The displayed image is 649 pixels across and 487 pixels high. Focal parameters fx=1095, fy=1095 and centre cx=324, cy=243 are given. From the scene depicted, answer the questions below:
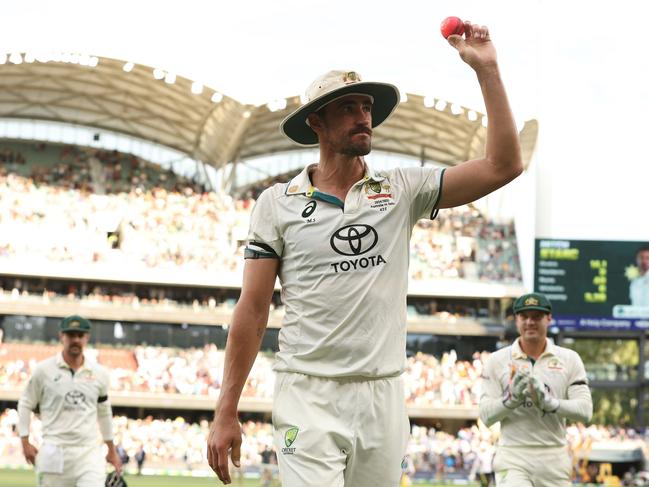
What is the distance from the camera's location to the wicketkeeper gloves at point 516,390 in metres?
7.60

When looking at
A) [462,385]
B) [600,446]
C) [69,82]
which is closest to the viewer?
[600,446]

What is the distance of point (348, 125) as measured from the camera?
15.1 feet

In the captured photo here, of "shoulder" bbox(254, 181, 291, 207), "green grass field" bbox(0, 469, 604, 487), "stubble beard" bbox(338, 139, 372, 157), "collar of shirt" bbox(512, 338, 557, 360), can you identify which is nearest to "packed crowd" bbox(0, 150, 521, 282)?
"green grass field" bbox(0, 469, 604, 487)

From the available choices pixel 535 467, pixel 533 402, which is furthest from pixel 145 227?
pixel 533 402

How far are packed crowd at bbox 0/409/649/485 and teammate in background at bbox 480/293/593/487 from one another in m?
23.1

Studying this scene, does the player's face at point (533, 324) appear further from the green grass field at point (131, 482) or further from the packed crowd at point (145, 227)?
the packed crowd at point (145, 227)

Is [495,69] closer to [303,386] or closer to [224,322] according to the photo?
[303,386]

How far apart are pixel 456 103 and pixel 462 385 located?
1221 centimetres

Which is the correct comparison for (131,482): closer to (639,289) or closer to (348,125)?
(639,289)

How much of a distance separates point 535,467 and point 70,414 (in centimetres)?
445

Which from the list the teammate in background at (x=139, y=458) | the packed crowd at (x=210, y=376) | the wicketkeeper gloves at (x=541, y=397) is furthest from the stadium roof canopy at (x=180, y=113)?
the wicketkeeper gloves at (x=541, y=397)

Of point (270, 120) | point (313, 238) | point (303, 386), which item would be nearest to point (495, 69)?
point (313, 238)

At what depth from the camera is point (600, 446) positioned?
34438 millimetres

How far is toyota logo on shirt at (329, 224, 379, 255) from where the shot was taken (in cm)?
447
